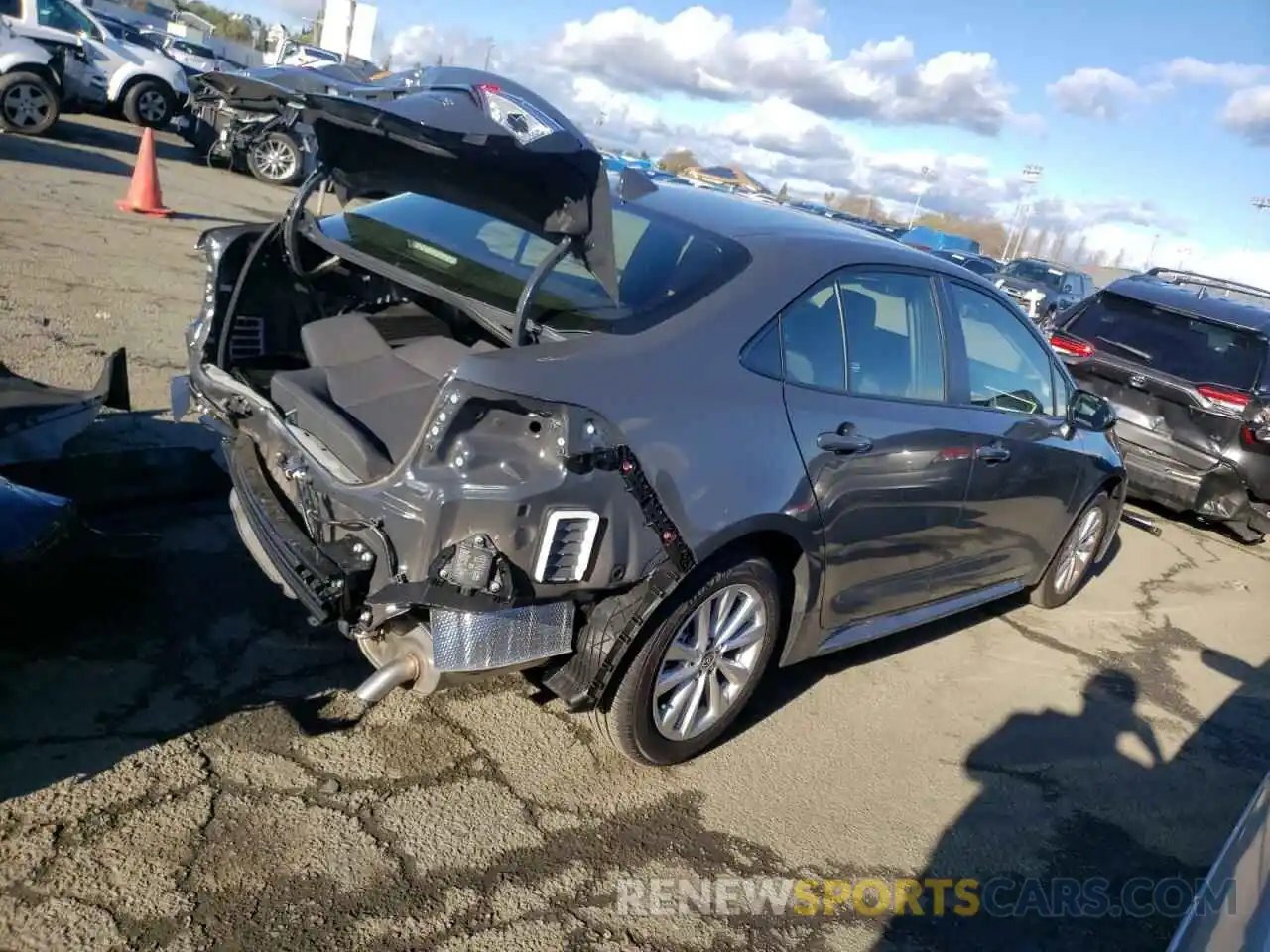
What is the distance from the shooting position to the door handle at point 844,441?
3461 mm

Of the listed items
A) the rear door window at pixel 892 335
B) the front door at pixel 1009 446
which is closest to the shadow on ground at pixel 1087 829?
the front door at pixel 1009 446

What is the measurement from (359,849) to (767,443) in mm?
1686

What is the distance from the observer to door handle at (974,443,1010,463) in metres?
4.25

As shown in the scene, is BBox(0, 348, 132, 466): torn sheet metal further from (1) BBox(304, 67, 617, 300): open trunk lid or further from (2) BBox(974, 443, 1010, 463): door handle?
(2) BBox(974, 443, 1010, 463): door handle

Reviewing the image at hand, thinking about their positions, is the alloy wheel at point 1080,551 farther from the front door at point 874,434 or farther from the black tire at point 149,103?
the black tire at point 149,103

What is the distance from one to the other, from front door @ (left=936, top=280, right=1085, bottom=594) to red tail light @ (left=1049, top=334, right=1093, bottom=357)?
318cm

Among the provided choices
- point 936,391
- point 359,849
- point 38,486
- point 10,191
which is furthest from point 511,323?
point 10,191

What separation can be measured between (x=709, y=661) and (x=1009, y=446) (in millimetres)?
1865

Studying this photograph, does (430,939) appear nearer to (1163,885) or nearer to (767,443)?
(767,443)

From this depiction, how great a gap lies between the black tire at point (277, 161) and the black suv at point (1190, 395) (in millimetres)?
12115

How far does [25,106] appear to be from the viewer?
14312 mm
